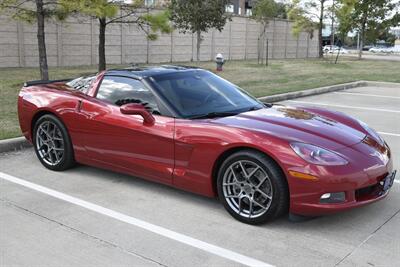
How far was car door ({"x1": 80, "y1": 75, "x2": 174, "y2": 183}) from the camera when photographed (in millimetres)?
4602

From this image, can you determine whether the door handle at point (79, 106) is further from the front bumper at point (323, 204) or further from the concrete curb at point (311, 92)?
the concrete curb at point (311, 92)

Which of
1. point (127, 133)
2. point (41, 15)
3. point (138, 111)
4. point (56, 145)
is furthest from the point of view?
Answer: point (41, 15)

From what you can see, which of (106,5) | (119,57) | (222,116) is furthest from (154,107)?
(119,57)

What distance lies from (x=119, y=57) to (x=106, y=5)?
12363 millimetres

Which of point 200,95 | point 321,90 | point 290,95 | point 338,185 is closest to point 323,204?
point 338,185

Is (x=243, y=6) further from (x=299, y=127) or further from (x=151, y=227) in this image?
(x=151, y=227)

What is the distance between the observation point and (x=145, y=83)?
16.2 feet

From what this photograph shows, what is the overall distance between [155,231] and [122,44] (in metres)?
22.2

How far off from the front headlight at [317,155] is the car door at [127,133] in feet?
4.01

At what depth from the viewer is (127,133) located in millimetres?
4828

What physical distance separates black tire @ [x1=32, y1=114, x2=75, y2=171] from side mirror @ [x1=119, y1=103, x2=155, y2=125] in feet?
3.84

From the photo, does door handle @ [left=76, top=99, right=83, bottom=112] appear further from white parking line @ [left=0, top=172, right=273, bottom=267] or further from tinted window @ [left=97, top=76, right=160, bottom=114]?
white parking line @ [left=0, top=172, right=273, bottom=267]

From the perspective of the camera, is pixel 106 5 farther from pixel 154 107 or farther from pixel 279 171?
pixel 279 171

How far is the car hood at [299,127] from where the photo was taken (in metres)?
4.12
